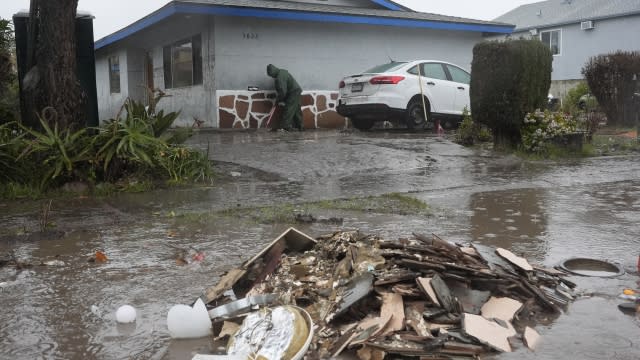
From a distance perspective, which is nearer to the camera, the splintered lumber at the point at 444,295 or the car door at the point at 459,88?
the splintered lumber at the point at 444,295

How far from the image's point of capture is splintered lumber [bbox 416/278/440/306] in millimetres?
3297

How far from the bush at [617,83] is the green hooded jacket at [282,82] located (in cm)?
793

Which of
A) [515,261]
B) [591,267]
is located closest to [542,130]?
[591,267]

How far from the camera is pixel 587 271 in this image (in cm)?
437

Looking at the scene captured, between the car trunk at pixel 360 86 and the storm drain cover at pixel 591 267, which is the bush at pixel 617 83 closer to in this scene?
the car trunk at pixel 360 86

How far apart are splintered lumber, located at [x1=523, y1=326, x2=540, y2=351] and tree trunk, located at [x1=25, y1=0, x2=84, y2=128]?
20.3 feet

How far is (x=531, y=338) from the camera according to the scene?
3.14 meters

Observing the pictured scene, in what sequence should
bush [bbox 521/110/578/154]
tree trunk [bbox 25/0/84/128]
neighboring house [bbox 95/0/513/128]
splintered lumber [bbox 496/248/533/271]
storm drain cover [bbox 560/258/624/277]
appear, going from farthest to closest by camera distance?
neighboring house [bbox 95/0/513/128] → bush [bbox 521/110/578/154] → tree trunk [bbox 25/0/84/128] → storm drain cover [bbox 560/258/624/277] → splintered lumber [bbox 496/248/533/271]

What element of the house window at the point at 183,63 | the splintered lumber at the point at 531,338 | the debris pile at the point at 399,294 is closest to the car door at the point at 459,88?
the house window at the point at 183,63

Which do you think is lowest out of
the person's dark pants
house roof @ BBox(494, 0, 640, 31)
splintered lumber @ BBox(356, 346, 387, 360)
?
splintered lumber @ BBox(356, 346, 387, 360)

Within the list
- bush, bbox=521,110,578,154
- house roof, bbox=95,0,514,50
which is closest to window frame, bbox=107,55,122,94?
house roof, bbox=95,0,514,50

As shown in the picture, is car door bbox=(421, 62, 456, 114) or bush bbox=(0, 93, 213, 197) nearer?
bush bbox=(0, 93, 213, 197)

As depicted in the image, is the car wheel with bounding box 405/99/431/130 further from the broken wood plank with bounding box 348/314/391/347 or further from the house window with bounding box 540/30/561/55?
the house window with bounding box 540/30/561/55

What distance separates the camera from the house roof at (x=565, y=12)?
28.6 metres
